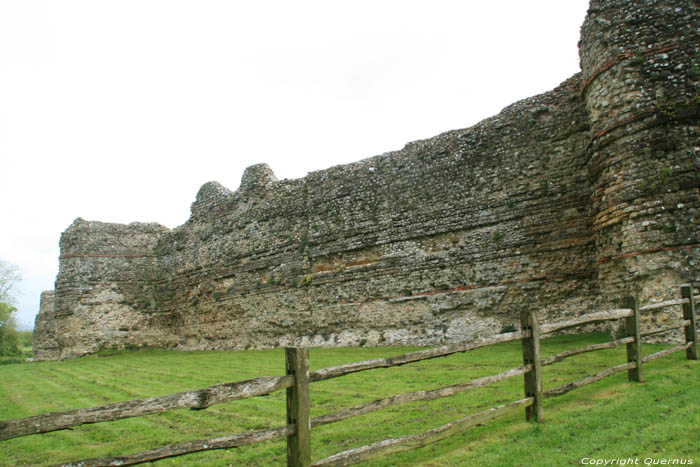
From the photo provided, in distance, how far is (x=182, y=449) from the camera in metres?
3.32

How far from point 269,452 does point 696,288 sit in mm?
7618

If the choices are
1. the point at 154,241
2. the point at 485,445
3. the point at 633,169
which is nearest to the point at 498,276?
the point at 633,169

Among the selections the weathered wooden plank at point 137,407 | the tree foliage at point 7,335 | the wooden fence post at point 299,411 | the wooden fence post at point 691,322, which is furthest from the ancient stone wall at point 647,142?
the tree foliage at point 7,335

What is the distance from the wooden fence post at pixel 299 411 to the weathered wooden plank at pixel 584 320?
9.54 ft

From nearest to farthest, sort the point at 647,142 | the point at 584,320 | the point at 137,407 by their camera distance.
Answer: the point at 137,407 < the point at 584,320 < the point at 647,142

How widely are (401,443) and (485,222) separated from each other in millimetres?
9358

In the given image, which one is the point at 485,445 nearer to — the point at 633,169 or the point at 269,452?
the point at 269,452

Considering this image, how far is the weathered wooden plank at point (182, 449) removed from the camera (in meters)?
2.95

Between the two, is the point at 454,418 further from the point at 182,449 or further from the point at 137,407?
the point at 137,407

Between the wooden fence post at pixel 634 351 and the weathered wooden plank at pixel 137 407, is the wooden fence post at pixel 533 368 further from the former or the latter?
the weathered wooden plank at pixel 137 407

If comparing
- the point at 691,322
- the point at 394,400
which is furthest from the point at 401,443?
the point at 691,322

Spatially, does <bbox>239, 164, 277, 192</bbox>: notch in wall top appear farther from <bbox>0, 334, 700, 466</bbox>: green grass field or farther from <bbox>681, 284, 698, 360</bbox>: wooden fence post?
<bbox>681, 284, 698, 360</bbox>: wooden fence post

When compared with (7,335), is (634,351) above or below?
above

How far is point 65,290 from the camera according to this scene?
2377cm
